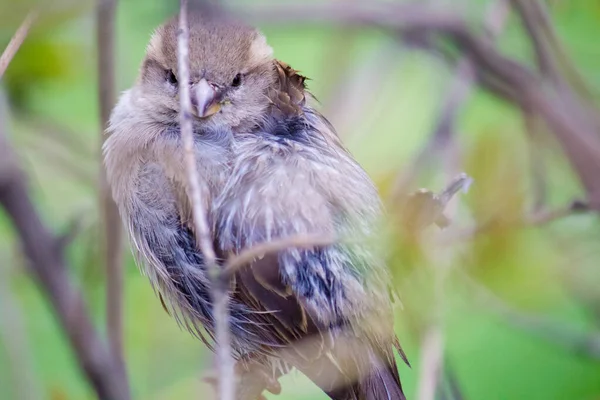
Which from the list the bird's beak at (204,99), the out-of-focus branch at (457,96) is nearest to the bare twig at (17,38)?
the bird's beak at (204,99)

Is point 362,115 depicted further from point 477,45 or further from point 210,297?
point 210,297

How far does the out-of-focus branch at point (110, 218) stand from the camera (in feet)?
8.21

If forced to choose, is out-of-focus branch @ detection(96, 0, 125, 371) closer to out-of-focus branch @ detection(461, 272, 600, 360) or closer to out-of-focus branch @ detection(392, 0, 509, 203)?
out-of-focus branch @ detection(392, 0, 509, 203)

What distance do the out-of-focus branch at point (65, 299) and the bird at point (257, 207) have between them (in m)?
0.24

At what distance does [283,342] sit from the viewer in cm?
245

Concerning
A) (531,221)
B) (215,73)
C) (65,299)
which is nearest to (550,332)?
(531,221)

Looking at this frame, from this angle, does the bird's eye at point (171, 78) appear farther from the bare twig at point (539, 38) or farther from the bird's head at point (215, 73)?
the bare twig at point (539, 38)

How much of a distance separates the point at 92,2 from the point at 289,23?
1.28 m

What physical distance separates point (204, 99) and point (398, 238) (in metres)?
1.11

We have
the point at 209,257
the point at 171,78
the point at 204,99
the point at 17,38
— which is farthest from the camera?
the point at 171,78

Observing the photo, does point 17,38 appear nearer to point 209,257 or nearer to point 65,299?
point 209,257

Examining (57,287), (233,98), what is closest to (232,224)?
(233,98)

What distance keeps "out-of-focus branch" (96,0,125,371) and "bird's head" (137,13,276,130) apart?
16 cm

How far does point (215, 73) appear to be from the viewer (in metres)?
2.59
